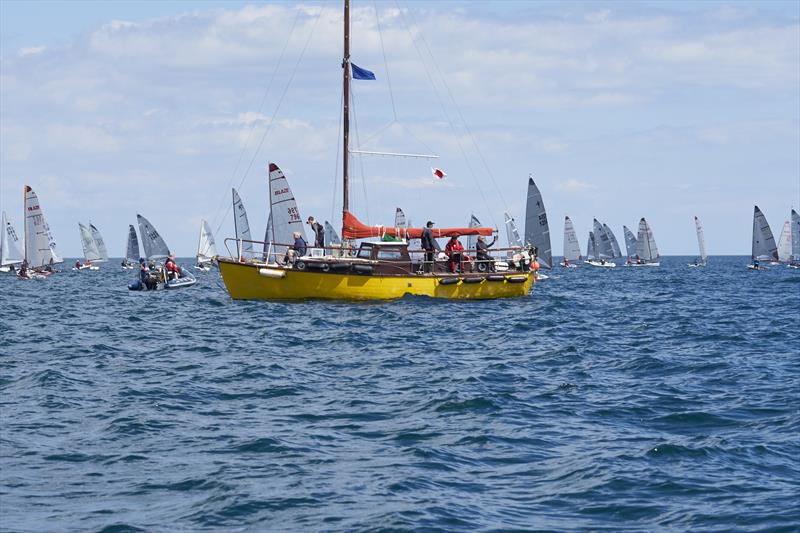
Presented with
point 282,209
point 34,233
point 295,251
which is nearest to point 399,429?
point 295,251

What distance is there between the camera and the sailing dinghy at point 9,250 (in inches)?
3376

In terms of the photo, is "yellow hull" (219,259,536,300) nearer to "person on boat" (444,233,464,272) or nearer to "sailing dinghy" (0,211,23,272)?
"person on boat" (444,233,464,272)

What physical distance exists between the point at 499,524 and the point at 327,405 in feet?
21.9

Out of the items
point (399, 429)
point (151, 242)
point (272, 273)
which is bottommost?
point (399, 429)

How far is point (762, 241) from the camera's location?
321 feet

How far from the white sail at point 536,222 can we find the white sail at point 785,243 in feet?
129

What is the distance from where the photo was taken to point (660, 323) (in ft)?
107

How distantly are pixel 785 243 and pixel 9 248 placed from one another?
72.7m

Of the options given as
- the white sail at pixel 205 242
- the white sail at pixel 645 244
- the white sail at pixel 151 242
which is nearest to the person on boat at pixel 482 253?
the white sail at pixel 151 242

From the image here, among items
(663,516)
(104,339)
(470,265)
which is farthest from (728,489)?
(470,265)

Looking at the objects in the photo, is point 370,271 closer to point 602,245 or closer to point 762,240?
point 762,240

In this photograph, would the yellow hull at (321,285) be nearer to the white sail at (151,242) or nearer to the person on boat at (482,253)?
the person on boat at (482,253)

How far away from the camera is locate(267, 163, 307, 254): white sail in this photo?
→ 159 ft

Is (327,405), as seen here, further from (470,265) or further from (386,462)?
(470,265)
